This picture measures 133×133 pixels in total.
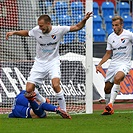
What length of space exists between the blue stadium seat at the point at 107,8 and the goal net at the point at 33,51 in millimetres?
8579

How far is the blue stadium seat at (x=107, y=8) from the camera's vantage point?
22828 mm

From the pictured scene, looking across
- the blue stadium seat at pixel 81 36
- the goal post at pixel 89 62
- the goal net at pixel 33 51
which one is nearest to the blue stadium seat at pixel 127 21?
the goal net at pixel 33 51

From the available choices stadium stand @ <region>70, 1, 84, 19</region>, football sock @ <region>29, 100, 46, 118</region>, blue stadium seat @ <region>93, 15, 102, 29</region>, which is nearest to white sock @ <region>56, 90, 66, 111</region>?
football sock @ <region>29, 100, 46, 118</region>

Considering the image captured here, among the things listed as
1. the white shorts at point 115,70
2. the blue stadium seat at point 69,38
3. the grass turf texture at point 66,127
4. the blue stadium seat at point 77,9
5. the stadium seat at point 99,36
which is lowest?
the grass turf texture at point 66,127

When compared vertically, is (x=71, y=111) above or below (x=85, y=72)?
below

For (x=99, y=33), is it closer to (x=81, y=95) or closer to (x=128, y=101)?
(x=128, y=101)

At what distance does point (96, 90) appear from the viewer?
50.4 feet

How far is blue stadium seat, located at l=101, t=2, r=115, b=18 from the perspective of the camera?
2283 centimetres

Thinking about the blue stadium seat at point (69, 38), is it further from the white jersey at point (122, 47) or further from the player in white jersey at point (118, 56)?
the white jersey at point (122, 47)

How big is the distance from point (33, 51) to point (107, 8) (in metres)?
9.16

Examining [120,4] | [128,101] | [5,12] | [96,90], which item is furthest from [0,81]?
[120,4]

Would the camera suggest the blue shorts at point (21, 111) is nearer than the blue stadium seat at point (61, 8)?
Yes

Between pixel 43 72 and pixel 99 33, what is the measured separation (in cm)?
1134

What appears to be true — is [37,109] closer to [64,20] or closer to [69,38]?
[69,38]
